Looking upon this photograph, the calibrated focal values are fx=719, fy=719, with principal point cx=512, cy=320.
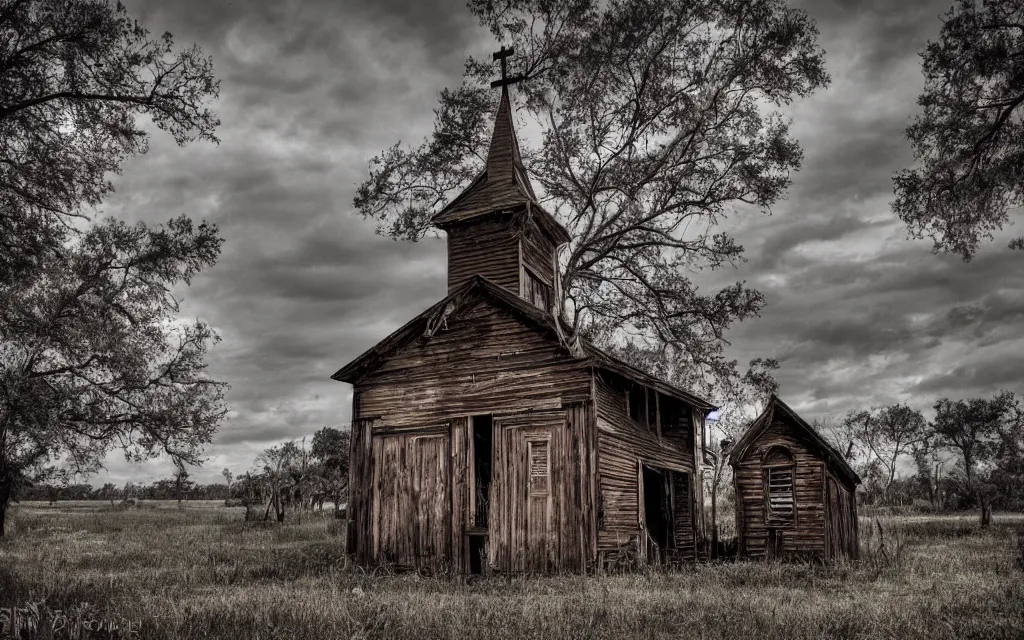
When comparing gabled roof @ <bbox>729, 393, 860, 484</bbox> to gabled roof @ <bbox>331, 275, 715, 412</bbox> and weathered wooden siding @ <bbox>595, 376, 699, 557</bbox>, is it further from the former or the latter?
gabled roof @ <bbox>331, 275, 715, 412</bbox>

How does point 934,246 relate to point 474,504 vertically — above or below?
above

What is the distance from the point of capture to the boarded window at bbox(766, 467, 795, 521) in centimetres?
1948

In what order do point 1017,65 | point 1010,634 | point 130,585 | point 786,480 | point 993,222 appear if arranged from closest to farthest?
point 1010,634 < point 130,585 < point 1017,65 < point 993,222 < point 786,480

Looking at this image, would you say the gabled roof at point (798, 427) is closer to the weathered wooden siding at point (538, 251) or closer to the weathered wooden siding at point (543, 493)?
the weathered wooden siding at point (543, 493)

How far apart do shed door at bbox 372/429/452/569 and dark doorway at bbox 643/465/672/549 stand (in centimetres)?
734

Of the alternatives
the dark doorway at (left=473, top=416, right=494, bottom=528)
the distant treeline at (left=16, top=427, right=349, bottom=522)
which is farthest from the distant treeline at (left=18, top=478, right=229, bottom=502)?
the dark doorway at (left=473, top=416, right=494, bottom=528)

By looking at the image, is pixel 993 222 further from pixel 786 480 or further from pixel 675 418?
pixel 675 418

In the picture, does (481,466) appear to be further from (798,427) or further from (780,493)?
(798,427)

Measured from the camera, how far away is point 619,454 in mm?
17234

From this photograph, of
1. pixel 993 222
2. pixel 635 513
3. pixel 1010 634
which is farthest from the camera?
pixel 635 513

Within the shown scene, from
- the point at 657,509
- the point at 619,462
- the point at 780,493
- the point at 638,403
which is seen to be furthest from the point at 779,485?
the point at 619,462

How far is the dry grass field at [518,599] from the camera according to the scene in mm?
7785

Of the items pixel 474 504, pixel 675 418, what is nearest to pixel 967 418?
pixel 675 418

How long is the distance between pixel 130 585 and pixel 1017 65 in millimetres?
19387
